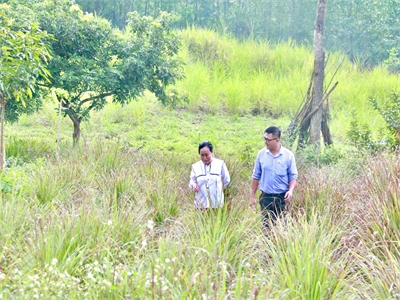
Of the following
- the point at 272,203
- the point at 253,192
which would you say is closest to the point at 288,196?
the point at 272,203

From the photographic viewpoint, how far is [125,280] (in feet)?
→ 11.2

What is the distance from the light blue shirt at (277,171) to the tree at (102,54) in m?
5.93

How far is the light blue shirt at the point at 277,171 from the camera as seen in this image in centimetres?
601

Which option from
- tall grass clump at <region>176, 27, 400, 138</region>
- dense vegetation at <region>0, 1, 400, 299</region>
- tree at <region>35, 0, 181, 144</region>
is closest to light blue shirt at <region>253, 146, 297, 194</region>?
dense vegetation at <region>0, 1, 400, 299</region>

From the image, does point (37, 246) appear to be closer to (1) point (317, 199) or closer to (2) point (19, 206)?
(2) point (19, 206)

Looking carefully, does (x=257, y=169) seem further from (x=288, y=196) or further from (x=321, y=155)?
(x=321, y=155)

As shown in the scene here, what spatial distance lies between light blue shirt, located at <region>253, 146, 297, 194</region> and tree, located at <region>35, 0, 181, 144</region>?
5.93m

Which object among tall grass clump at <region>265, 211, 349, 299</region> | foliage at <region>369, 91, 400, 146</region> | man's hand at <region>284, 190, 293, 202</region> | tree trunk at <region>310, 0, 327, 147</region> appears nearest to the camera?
tall grass clump at <region>265, 211, 349, 299</region>

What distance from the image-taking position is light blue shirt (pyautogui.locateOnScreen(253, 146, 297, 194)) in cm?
601

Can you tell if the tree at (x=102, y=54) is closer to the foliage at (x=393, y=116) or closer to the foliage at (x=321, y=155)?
the foliage at (x=321, y=155)

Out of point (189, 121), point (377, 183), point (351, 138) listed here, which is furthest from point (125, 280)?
point (189, 121)

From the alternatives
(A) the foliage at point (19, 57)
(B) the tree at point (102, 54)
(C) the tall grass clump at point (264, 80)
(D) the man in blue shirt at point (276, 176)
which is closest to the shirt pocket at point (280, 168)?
(D) the man in blue shirt at point (276, 176)

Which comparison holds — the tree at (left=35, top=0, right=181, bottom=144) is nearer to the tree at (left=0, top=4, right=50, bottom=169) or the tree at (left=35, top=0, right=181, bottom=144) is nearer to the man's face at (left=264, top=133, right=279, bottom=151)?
the tree at (left=0, top=4, right=50, bottom=169)

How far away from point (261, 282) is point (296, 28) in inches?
Result: 1147
